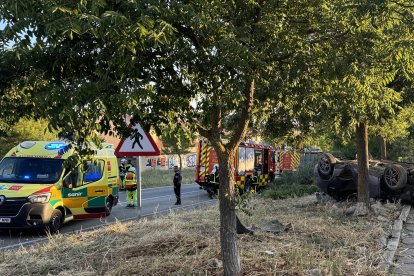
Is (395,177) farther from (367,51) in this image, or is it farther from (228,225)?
(228,225)

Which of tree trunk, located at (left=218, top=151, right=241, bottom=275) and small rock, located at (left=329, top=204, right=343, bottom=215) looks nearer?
tree trunk, located at (left=218, top=151, right=241, bottom=275)

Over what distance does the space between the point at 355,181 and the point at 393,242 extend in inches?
186

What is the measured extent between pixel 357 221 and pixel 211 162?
1179 centimetres

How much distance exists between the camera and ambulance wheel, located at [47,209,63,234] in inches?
404

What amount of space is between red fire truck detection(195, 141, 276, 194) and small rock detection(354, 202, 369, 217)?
29.4 feet

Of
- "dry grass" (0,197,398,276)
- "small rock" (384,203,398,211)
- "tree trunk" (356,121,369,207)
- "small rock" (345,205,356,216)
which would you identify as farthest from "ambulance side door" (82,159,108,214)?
"small rock" (384,203,398,211)

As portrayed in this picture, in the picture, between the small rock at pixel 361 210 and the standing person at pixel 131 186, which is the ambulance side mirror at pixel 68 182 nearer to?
the standing person at pixel 131 186

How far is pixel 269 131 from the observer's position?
740 centimetres

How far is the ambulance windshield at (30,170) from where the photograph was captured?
1076 centimetres

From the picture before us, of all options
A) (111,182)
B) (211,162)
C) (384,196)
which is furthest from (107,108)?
(211,162)

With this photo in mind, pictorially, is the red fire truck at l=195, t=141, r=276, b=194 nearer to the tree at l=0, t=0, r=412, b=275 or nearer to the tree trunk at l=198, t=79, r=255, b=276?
the tree trunk at l=198, t=79, r=255, b=276

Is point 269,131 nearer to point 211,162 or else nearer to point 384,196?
point 384,196

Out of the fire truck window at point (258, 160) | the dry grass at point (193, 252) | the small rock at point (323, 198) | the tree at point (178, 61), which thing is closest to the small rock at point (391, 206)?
the small rock at point (323, 198)

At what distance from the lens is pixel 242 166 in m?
21.1
